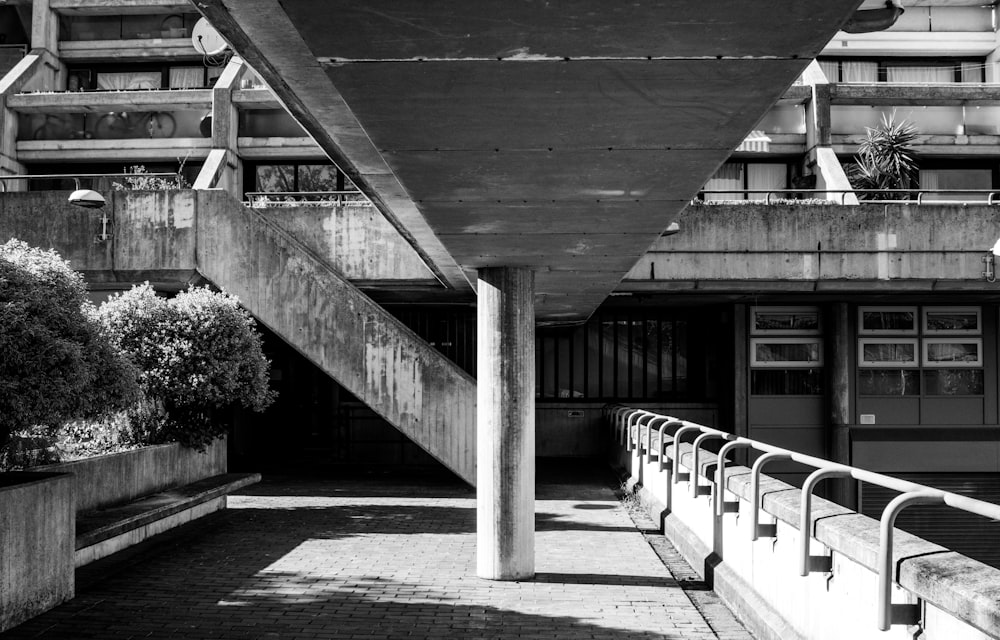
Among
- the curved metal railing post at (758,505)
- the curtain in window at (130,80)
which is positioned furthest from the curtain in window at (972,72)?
the curved metal railing post at (758,505)

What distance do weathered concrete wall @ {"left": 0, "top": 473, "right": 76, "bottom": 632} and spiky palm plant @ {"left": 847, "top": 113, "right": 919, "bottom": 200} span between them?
21857 millimetres

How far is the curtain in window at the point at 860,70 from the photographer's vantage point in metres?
33.1

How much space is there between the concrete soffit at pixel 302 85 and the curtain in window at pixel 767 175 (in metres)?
22.9

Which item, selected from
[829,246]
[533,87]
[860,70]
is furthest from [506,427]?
[860,70]

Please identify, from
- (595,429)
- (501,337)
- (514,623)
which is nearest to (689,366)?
(595,429)

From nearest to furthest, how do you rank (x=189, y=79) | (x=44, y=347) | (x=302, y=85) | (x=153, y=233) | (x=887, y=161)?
(x=302, y=85), (x=44, y=347), (x=153, y=233), (x=887, y=161), (x=189, y=79)

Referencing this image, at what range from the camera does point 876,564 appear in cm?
478

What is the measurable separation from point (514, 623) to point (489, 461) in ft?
7.01

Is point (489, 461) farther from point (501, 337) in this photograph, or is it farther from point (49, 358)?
point (49, 358)

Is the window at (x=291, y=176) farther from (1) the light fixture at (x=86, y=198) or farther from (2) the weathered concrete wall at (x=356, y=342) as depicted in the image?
(1) the light fixture at (x=86, y=198)

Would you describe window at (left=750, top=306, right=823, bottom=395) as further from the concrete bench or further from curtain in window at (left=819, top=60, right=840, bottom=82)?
the concrete bench

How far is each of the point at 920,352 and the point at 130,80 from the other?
2714 centimetres

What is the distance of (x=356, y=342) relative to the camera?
16.5 metres

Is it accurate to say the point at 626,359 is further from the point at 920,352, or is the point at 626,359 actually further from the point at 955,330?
the point at 955,330
